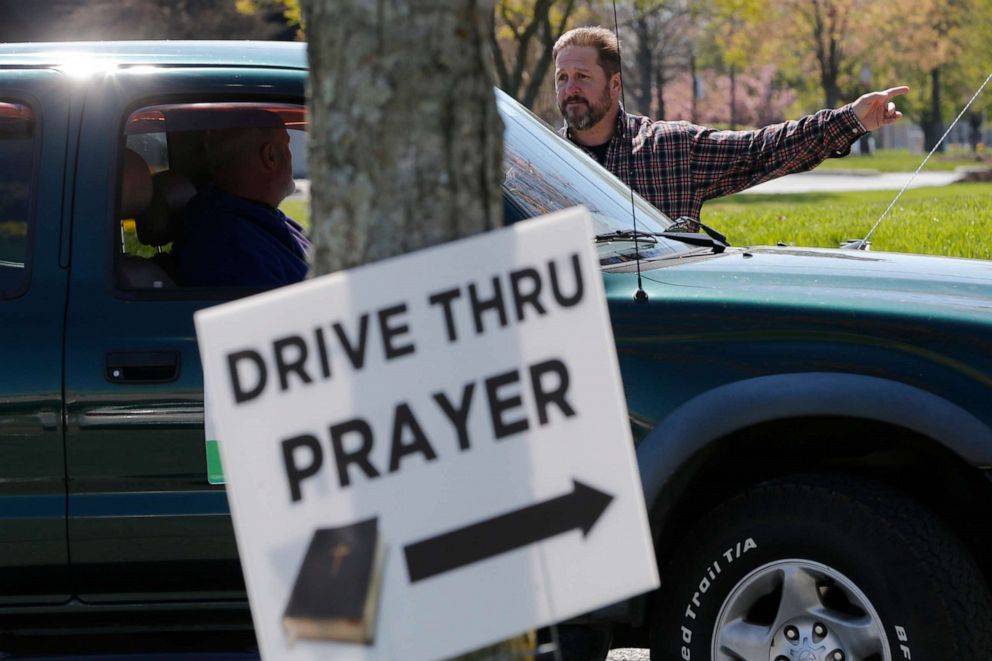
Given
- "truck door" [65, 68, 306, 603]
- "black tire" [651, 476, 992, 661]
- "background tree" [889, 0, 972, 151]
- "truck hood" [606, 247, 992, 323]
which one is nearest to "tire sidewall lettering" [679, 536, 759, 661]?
"black tire" [651, 476, 992, 661]

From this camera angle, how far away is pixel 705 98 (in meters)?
79.3

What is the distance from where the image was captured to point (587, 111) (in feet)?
19.8

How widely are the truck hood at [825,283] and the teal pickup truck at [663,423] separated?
1 centimetres

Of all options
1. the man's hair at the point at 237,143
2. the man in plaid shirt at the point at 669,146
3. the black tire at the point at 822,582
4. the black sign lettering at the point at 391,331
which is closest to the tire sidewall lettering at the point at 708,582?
the black tire at the point at 822,582

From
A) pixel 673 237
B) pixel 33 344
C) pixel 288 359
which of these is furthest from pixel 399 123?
pixel 673 237

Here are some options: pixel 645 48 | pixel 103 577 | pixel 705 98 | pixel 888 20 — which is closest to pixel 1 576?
pixel 103 577

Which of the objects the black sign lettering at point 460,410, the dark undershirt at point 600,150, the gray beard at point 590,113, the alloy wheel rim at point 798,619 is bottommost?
the alloy wheel rim at point 798,619

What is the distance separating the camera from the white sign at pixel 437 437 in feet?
6.56

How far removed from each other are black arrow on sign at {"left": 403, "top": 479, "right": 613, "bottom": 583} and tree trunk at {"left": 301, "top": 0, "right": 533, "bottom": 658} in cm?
→ 40

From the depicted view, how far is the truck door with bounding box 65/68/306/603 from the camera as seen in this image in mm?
3570

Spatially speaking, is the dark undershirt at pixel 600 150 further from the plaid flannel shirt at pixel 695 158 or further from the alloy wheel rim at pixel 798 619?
the alloy wheel rim at pixel 798 619

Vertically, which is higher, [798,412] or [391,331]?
[391,331]

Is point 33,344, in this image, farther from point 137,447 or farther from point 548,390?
point 548,390

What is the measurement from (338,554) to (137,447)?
1698 mm
